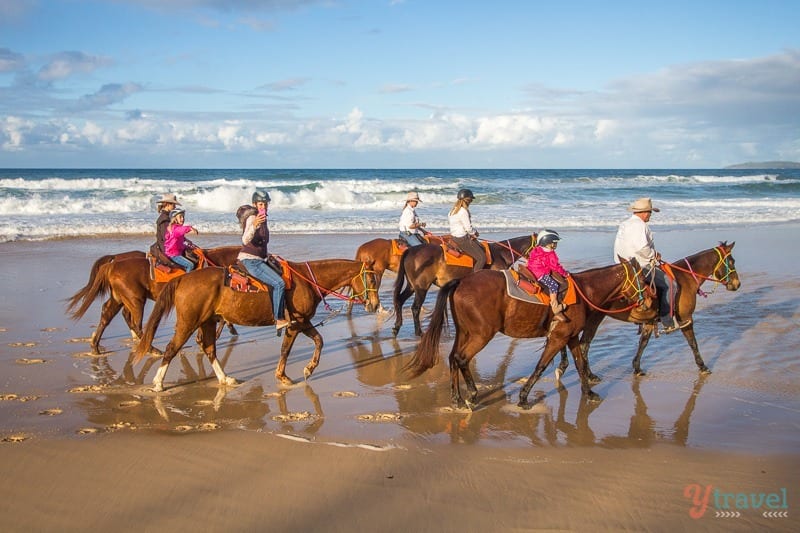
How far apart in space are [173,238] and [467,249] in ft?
14.9

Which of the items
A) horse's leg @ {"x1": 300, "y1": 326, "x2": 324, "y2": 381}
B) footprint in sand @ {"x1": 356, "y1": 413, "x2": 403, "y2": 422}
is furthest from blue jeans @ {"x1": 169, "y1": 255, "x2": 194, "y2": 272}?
footprint in sand @ {"x1": 356, "y1": 413, "x2": 403, "y2": 422}

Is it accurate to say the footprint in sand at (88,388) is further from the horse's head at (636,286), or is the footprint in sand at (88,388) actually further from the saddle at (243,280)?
the horse's head at (636,286)

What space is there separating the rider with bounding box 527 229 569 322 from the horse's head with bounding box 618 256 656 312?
38.0 inches

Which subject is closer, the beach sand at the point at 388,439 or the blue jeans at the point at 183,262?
the beach sand at the point at 388,439

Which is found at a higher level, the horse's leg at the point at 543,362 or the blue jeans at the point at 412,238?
the blue jeans at the point at 412,238

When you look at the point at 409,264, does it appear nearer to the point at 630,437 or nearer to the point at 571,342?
the point at 571,342

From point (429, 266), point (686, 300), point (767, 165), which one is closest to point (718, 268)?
point (686, 300)

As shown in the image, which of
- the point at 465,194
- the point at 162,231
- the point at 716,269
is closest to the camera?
the point at 716,269

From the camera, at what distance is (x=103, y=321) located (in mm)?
9562

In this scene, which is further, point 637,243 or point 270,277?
point 637,243

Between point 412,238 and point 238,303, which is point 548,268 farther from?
point 412,238

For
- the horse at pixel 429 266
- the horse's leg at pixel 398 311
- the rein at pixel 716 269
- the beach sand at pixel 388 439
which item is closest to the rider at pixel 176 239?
the beach sand at pixel 388 439

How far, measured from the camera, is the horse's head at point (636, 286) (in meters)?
7.77

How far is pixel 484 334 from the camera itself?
7.09 m
